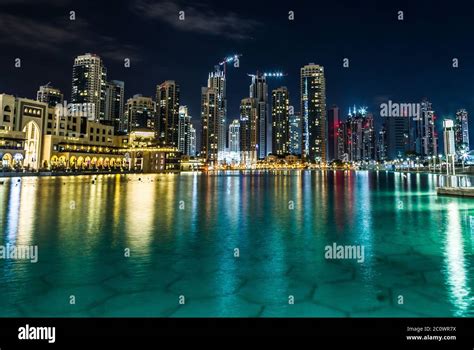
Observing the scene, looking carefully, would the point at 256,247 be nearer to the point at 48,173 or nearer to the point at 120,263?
the point at 120,263

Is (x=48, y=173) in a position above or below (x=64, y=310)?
above

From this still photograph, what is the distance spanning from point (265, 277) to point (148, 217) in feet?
38.5

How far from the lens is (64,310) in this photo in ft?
21.1

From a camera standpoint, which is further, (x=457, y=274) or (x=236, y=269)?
(x=236, y=269)

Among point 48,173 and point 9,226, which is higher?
point 48,173

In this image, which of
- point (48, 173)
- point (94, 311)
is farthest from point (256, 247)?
point (48, 173)

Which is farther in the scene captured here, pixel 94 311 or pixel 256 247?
pixel 256 247
